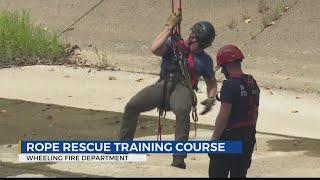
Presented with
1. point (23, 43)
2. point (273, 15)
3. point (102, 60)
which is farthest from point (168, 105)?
point (273, 15)

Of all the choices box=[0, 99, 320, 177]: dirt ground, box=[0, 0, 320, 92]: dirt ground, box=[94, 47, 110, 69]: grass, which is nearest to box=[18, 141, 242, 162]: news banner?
box=[0, 99, 320, 177]: dirt ground

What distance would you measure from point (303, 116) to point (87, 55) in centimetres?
580

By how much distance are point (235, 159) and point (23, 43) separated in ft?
29.5

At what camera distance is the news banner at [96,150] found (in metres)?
7.37

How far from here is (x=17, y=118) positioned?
9.53 meters

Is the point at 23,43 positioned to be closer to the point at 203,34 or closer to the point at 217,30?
the point at 217,30

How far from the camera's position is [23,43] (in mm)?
13820

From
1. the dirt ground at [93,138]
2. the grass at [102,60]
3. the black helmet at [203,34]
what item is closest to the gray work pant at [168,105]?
the dirt ground at [93,138]

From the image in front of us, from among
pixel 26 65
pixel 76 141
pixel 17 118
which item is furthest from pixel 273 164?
pixel 26 65

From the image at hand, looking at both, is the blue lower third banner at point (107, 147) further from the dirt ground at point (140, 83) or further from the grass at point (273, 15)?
the grass at point (273, 15)

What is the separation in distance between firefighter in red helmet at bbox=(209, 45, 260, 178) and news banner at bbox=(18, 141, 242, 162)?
1.60 metres

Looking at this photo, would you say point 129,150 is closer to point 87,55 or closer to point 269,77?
point 269,77

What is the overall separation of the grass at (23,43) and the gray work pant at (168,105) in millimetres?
6569

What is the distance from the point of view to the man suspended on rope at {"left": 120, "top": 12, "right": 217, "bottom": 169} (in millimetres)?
7117
